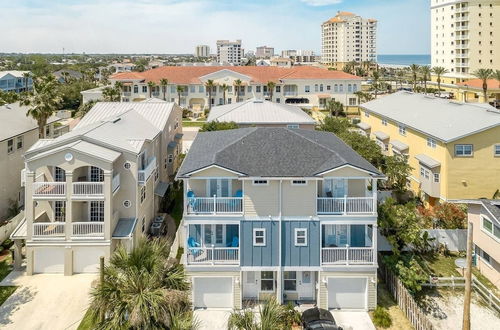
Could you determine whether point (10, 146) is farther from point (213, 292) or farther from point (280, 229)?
point (280, 229)

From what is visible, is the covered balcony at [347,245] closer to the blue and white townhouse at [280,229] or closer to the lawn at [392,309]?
the blue and white townhouse at [280,229]

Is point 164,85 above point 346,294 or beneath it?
above

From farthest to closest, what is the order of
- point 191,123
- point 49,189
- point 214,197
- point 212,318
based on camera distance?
point 191,123
point 49,189
point 214,197
point 212,318

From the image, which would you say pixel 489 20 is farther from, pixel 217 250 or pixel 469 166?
pixel 217 250

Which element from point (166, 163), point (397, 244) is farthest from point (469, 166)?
point (166, 163)

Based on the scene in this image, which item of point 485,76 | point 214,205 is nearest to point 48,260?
point 214,205

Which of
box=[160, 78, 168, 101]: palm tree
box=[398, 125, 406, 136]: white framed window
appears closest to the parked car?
box=[398, 125, 406, 136]: white framed window

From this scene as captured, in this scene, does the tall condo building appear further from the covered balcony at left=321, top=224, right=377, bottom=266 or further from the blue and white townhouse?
the blue and white townhouse
